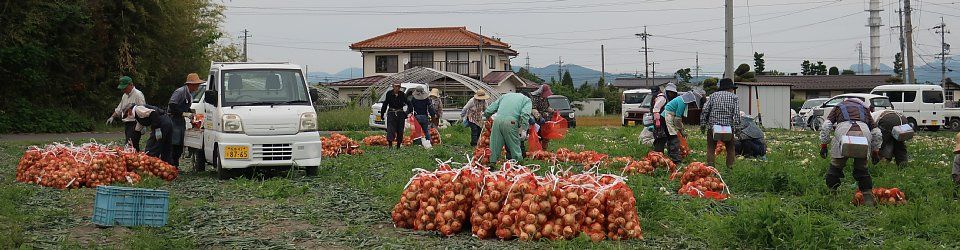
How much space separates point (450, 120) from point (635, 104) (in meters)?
7.76

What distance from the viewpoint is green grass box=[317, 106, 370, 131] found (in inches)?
1233

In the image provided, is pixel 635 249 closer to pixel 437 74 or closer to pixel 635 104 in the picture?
pixel 635 104

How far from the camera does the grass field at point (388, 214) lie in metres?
7.20

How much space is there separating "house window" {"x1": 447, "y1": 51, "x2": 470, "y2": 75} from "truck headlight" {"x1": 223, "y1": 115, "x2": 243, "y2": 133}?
4433 centimetres

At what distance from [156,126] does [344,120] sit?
1829 centimetres

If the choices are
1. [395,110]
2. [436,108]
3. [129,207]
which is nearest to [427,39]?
[436,108]

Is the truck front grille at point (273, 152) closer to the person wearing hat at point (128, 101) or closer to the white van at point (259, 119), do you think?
the white van at point (259, 119)

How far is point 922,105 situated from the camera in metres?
32.2

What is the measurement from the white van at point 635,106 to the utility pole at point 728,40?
414cm

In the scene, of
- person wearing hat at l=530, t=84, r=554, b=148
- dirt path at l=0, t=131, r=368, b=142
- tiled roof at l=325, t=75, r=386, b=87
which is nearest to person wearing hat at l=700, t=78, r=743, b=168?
person wearing hat at l=530, t=84, r=554, b=148

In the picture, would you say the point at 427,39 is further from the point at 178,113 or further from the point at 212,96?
the point at 212,96

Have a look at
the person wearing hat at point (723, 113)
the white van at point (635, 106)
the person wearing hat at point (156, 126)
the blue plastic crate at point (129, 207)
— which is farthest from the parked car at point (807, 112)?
Result: the blue plastic crate at point (129, 207)

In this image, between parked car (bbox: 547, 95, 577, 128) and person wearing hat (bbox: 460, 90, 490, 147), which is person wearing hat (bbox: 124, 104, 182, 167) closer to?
person wearing hat (bbox: 460, 90, 490, 147)

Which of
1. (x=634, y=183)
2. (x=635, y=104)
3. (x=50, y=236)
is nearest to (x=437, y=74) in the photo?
(x=635, y=104)
